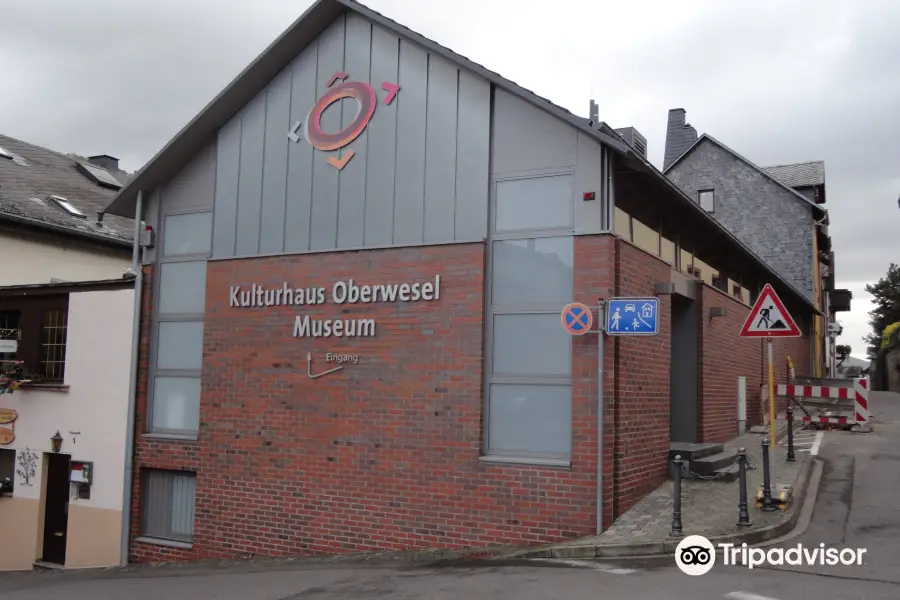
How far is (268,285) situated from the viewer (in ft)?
39.2

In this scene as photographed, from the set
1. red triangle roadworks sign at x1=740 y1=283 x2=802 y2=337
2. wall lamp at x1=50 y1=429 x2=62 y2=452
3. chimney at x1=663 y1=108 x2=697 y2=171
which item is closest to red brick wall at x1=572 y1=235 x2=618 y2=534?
red triangle roadworks sign at x1=740 y1=283 x2=802 y2=337

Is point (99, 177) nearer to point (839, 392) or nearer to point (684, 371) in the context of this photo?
point (684, 371)

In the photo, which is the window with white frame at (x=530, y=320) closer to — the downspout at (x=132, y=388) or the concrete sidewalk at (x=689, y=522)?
the concrete sidewalk at (x=689, y=522)

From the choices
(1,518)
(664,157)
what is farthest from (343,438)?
(664,157)

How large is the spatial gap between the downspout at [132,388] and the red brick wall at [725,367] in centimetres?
954

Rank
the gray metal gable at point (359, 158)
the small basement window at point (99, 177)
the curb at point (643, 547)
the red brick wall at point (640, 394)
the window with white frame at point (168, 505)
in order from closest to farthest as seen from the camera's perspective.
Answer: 1. the curb at point (643, 547)
2. the red brick wall at point (640, 394)
3. the gray metal gable at point (359, 158)
4. the window with white frame at point (168, 505)
5. the small basement window at point (99, 177)

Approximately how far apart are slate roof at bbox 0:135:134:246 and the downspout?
605 centimetres

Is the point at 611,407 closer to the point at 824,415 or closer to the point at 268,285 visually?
the point at 268,285

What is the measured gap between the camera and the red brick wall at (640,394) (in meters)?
9.81

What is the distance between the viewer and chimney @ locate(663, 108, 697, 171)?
36.4 m

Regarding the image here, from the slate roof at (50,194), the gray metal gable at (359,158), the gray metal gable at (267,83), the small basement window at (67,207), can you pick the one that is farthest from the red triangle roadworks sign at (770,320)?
the small basement window at (67,207)

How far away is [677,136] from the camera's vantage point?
3703 centimetres

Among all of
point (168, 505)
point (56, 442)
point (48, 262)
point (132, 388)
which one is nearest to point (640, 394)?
point (168, 505)

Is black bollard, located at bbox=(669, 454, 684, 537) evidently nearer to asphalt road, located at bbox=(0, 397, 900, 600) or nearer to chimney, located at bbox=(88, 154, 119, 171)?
asphalt road, located at bbox=(0, 397, 900, 600)
